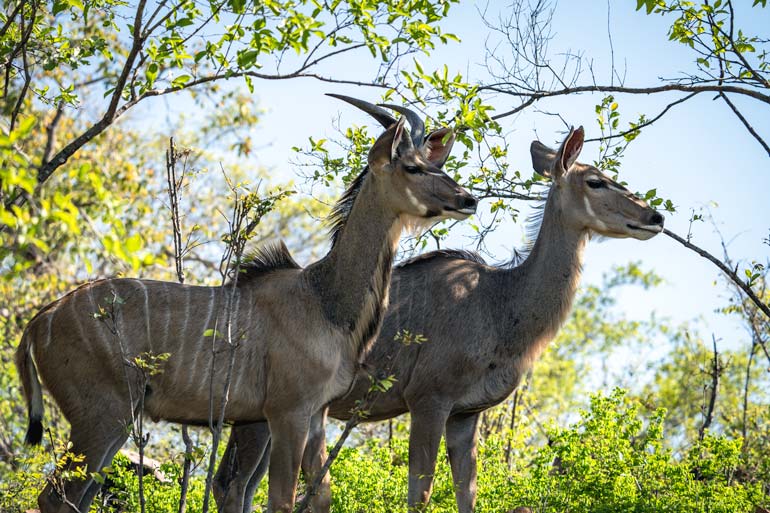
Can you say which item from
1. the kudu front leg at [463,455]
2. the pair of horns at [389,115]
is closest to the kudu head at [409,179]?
the pair of horns at [389,115]

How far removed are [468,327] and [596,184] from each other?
122 centimetres

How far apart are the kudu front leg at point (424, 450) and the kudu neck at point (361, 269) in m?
0.67

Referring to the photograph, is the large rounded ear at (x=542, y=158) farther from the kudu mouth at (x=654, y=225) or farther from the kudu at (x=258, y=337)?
the kudu at (x=258, y=337)

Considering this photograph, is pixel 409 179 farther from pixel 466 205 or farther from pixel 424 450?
pixel 424 450

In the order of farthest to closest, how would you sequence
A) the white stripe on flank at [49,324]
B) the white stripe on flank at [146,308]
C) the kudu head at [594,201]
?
1. the kudu head at [594,201]
2. the white stripe on flank at [146,308]
3. the white stripe on flank at [49,324]

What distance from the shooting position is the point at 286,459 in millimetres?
5406

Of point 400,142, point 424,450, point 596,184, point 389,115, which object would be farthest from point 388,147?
point 424,450

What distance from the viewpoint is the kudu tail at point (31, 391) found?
17.5ft

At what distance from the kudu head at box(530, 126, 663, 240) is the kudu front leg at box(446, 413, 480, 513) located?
136cm

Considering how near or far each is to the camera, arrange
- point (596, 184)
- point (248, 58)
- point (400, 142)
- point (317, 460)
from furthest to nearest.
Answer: point (596, 184), point (317, 460), point (400, 142), point (248, 58)

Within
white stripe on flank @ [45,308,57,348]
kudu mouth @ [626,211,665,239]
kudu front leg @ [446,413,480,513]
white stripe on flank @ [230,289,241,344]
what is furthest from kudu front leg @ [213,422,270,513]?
kudu mouth @ [626,211,665,239]

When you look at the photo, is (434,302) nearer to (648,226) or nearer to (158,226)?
(648,226)

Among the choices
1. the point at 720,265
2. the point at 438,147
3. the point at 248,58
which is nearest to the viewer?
the point at 248,58

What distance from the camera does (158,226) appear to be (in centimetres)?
1448
